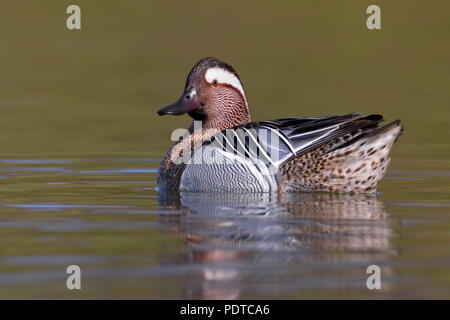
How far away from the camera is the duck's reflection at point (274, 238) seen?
19.6ft

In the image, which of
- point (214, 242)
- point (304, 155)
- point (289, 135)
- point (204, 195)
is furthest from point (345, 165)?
point (214, 242)

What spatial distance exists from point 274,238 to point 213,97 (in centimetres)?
325

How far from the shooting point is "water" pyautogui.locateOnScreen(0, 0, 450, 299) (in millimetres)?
6125

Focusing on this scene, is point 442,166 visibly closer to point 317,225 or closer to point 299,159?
point 299,159

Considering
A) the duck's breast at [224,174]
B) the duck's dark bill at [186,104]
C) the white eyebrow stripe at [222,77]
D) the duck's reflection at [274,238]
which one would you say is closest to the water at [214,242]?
the duck's reflection at [274,238]

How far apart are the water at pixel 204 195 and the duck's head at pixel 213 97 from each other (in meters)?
0.86

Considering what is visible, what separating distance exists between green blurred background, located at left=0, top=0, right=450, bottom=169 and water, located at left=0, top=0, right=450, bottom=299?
0.07 meters

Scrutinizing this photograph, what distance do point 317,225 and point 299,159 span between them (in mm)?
1723

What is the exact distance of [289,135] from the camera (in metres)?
9.14

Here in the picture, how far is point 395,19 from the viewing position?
27328 millimetres

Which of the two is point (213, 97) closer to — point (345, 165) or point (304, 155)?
point (304, 155)

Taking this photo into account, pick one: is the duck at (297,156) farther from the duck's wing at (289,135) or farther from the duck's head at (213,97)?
the duck's head at (213,97)

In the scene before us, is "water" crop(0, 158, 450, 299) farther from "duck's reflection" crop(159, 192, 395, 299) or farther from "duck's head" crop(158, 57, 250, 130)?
"duck's head" crop(158, 57, 250, 130)

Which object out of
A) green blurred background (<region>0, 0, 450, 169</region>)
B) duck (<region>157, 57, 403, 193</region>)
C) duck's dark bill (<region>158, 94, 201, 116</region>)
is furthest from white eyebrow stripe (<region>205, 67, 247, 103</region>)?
green blurred background (<region>0, 0, 450, 169</region>)
